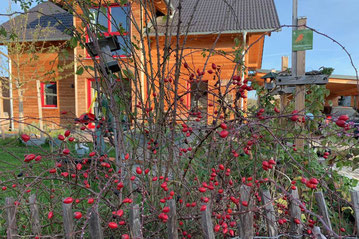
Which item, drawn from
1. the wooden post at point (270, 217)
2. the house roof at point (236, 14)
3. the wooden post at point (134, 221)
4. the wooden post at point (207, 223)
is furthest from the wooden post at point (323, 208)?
the house roof at point (236, 14)

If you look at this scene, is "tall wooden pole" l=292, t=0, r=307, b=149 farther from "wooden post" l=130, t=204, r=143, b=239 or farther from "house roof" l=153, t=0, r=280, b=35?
"house roof" l=153, t=0, r=280, b=35

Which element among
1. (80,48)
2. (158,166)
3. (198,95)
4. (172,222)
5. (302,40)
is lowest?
(172,222)

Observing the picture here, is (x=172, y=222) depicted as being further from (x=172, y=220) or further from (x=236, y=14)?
(x=236, y=14)

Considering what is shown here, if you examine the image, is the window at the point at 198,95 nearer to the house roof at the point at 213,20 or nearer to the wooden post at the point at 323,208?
the wooden post at the point at 323,208

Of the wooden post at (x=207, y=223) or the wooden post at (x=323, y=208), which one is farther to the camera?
the wooden post at (x=323, y=208)

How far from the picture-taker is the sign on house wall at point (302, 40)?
306 centimetres

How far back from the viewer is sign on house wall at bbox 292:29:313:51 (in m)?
3.06

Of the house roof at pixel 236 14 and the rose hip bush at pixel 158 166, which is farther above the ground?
the house roof at pixel 236 14

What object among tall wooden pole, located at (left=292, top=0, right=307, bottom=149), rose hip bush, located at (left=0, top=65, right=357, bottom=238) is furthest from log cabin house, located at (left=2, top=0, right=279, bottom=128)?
rose hip bush, located at (left=0, top=65, right=357, bottom=238)

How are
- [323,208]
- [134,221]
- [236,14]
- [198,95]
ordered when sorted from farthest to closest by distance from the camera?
[236,14] → [198,95] → [323,208] → [134,221]

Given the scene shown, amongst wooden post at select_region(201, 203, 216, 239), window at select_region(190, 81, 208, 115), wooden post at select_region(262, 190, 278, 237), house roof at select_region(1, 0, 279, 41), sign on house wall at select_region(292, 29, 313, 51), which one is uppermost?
house roof at select_region(1, 0, 279, 41)

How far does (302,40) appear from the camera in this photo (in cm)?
311

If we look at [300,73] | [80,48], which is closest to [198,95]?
[300,73]

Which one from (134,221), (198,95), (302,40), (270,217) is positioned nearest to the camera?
(134,221)
